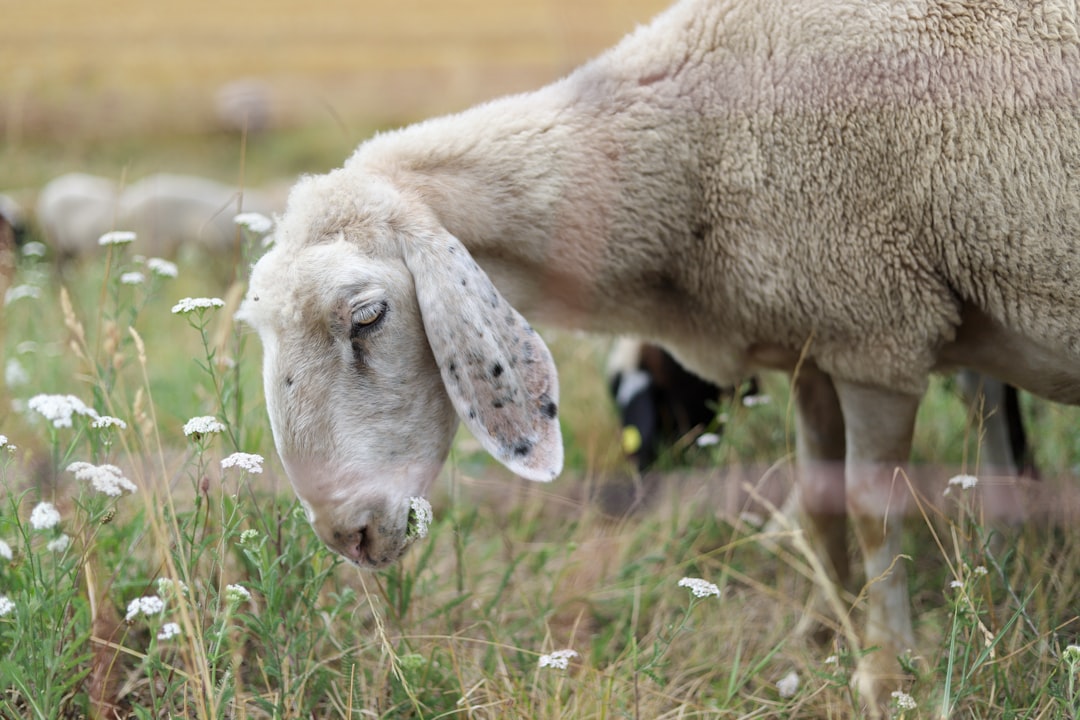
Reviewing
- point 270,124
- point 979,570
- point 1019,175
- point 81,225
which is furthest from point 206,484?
point 270,124

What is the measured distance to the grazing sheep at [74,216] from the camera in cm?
612

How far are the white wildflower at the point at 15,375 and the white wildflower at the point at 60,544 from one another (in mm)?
1170

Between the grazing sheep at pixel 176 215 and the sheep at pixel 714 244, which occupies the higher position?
the sheep at pixel 714 244

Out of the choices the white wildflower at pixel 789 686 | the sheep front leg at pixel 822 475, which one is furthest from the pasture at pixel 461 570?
the sheep front leg at pixel 822 475

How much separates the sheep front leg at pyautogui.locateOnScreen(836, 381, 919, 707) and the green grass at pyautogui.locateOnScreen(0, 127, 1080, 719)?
0.38ft

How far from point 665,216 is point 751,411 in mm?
1290

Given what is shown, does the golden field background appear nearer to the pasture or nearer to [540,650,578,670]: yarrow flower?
the pasture

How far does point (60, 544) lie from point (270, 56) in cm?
652

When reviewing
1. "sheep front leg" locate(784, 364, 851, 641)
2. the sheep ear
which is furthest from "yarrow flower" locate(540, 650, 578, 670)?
"sheep front leg" locate(784, 364, 851, 641)

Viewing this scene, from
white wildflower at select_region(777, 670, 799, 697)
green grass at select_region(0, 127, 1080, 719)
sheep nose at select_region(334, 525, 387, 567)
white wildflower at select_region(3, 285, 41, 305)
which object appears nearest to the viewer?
green grass at select_region(0, 127, 1080, 719)

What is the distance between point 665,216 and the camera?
8.74 ft

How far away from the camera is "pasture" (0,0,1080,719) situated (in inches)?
81.8

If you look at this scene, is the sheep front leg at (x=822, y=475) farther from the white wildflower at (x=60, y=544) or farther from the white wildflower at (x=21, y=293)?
the white wildflower at (x=21, y=293)

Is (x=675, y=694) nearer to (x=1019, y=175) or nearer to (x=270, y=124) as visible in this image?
(x=1019, y=175)
